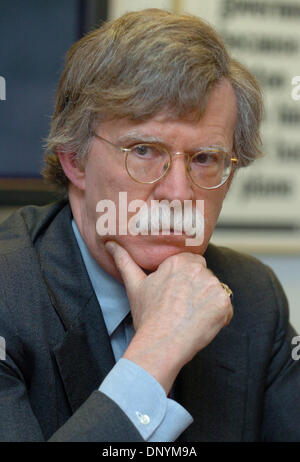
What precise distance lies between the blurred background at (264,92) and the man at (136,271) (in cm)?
55

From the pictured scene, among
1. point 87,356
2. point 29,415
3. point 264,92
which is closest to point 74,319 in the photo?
point 87,356

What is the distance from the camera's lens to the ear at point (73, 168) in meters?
1.27

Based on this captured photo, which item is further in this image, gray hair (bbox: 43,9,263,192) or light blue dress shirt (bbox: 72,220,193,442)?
gray hair (bbox: 43,9,263,192)

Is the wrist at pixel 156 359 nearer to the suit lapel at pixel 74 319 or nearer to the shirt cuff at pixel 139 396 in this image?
the shirt cuff at pixel 139 396

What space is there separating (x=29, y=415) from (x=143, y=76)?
0.64 metres

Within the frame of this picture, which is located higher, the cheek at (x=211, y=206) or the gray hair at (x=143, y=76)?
the gray hair at (x=143, y=76)

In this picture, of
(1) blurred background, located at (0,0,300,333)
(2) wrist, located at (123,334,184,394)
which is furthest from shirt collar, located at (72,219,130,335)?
(1) blurred background, located at (0,0,300,333)

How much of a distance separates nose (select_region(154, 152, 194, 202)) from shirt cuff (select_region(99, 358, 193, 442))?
33 cm

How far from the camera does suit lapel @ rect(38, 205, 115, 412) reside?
1.15 metres

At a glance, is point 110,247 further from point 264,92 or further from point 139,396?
point 264,92

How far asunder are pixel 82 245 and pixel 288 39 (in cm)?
117

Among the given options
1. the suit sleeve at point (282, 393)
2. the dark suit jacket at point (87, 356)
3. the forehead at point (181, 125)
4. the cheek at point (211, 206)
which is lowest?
the suit sleeve at point (282, 393)

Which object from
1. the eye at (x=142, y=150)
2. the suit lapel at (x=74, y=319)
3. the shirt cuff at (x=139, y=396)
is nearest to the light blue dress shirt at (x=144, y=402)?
the shirt cuff at (x=139, y=396)

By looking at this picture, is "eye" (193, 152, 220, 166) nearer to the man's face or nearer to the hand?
the man's face
